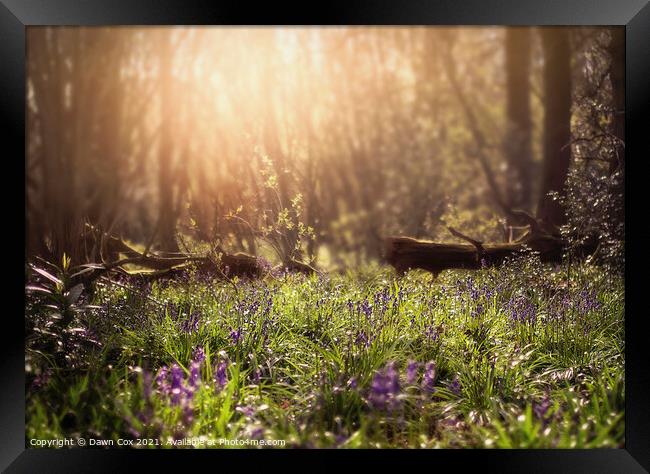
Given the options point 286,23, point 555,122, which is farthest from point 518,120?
point 286,23

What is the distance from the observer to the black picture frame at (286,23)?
2.03 m

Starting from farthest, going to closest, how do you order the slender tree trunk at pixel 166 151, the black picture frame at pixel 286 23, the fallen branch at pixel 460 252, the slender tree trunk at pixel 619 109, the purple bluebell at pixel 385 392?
the fallen branch at pixel 460 252 < the slender tree trunk at pixel 166 151 < the slender tree trunk at pixel 619 109 < the black picture frame at pixel 286 23 < the purple bluebell at pixel 385 392

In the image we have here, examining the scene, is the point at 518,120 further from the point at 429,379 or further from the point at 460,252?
the point at 429,379

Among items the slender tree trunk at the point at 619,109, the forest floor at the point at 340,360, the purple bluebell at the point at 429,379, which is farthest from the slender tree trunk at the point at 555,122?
the purple bluebell at the point at 429,379

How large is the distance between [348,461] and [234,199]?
150cm

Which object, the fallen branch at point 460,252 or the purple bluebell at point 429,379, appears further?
the fallen branch at point 460,252

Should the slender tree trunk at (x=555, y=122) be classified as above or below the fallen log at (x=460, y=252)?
above

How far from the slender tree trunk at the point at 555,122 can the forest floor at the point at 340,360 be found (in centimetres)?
38

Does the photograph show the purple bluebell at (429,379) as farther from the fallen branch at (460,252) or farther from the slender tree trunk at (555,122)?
the slender tree trunk at (555,122)

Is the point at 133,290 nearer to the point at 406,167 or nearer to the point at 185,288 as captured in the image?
the point at 185,288

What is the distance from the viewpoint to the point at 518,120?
249cm

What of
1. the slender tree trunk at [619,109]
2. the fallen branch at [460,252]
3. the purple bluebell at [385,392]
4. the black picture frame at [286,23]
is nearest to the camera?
the purple bluebell at [385,392]

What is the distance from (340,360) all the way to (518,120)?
177 centimetres

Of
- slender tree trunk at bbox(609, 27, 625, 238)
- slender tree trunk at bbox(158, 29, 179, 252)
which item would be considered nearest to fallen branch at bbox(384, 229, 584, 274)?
slender tree trunk at bbox(609, 27, 625, 238)
